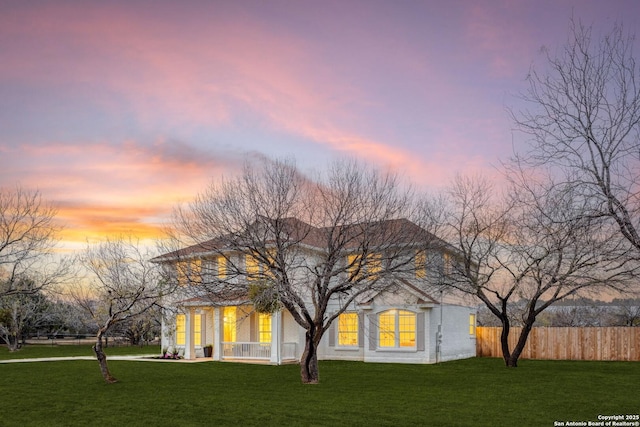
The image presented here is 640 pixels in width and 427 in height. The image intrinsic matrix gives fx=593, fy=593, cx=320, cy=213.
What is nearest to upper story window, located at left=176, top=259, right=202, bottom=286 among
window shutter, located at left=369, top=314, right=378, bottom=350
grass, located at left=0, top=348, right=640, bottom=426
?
grass, located at left=0, top=348, right=640, bottom=426

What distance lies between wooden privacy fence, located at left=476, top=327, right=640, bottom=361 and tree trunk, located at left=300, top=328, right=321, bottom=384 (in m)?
18.3

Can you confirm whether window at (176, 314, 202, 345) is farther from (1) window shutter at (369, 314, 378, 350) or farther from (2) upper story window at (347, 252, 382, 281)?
(2) upper story window at (347, 252, 382, 281)

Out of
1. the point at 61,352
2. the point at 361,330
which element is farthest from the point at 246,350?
the point at 61,352

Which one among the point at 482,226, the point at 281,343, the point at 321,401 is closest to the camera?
the point at 321,401

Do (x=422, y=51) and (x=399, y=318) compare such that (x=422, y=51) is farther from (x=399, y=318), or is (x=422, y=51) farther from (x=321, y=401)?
(x=399, y=318)

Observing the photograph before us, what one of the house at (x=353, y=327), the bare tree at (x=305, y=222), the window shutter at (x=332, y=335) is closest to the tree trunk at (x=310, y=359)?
the bare tree at (x=305, y=222)

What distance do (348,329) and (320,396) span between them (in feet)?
48.8

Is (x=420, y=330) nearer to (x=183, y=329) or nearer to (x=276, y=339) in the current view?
(x=276, y=339)

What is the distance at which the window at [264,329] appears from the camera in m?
30.5

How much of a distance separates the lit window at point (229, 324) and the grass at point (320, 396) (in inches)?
292

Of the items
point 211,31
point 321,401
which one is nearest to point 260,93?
point 211,31

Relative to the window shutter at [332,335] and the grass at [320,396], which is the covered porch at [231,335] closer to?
the window shutter at [332,335]

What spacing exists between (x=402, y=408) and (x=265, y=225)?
7306 mm

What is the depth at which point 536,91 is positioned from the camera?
11875mm
